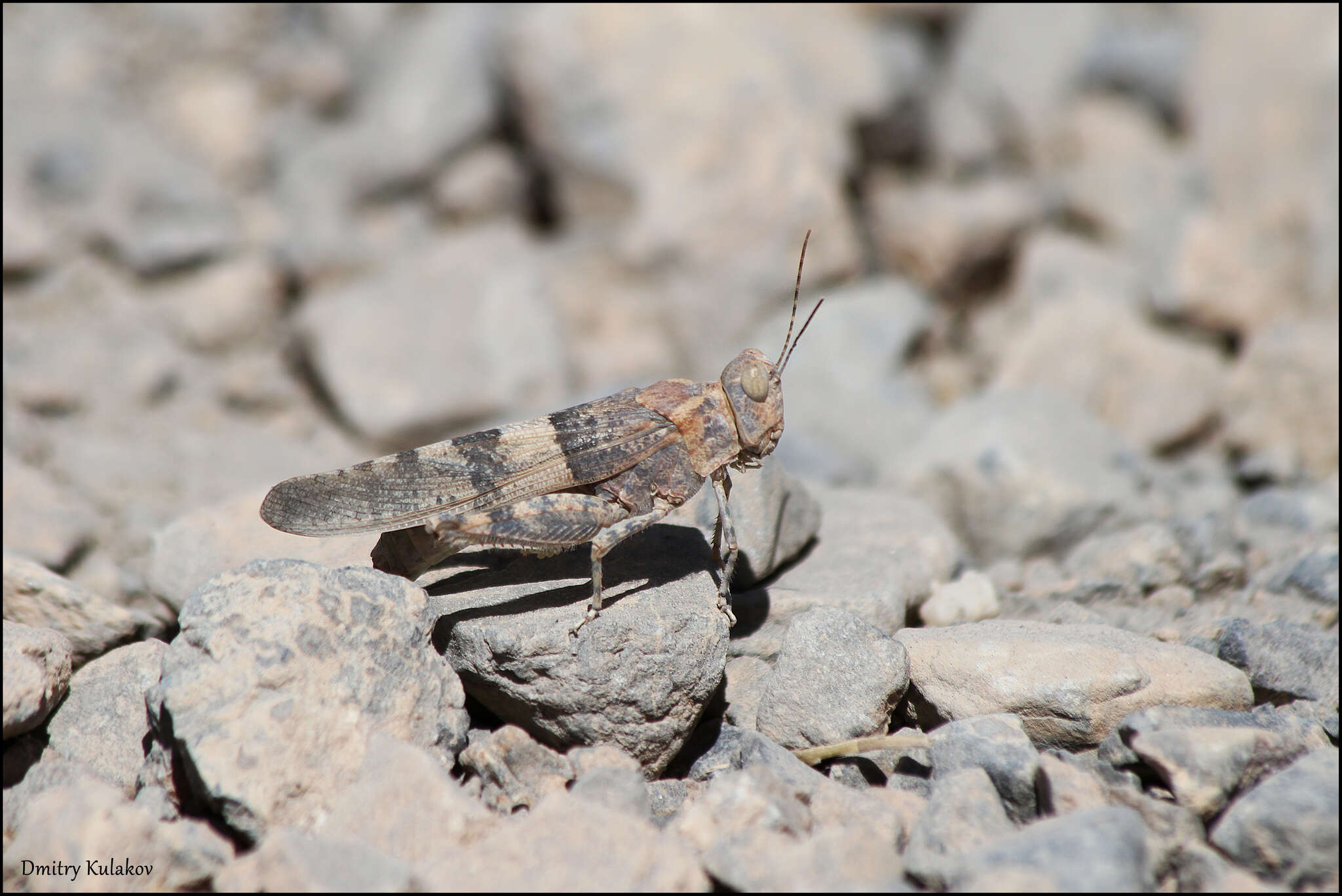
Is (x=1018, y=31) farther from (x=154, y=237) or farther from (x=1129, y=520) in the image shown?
(x=154, y=237)

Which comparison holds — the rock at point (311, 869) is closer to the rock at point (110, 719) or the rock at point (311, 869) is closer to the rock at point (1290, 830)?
the rock at point (110, 719)

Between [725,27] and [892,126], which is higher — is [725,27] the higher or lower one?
the higher one

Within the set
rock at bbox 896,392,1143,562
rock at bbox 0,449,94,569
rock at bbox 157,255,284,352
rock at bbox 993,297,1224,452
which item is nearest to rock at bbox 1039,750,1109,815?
rock at bbox 896,392,1143,562

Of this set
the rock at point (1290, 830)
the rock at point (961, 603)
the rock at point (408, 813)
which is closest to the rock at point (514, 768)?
the rock at point (408, 813)

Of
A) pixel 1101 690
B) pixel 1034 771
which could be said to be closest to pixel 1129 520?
pixel 1101 690

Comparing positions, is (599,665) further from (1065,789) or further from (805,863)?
(1065,789)

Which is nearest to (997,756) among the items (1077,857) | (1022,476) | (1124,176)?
(1077,857)
